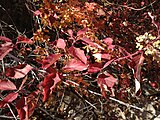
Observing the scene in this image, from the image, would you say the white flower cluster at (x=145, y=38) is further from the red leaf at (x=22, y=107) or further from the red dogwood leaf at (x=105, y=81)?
the red leaf at (x=22, y=107)

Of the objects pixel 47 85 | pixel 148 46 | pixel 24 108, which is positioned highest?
pixel 148 46

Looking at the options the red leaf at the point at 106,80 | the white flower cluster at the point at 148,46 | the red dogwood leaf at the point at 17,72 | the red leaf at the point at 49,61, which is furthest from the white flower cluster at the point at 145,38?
the red dogwood leaf at the point at 17,72

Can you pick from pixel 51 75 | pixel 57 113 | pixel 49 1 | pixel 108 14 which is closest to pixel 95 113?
pixel 57 113

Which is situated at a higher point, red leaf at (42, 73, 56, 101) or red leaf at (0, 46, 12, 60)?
red leaf at (0, 46, 12, 60)

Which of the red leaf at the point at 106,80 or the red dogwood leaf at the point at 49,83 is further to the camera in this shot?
the red leaf at the point at 106,80

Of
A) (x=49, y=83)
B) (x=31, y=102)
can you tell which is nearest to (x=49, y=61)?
(x=49, y=83)

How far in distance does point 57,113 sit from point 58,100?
0.11 metres

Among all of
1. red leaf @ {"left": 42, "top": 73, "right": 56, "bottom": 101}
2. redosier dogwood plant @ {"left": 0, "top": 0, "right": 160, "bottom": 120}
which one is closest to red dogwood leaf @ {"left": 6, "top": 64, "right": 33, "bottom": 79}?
redosier dogwood plant @ {"left": 0, "top": 0, "right": 160, "bottom": 120}

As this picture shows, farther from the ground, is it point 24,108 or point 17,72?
point 17,72

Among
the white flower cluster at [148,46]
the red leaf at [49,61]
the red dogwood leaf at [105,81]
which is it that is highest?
the white flower cluster at [148,46]

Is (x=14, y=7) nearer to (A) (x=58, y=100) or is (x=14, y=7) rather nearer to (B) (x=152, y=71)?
(A) (x=58, y=100)

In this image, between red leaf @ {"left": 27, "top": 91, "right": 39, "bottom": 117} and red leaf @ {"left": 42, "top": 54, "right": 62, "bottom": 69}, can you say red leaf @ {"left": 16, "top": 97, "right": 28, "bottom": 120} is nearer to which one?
red leaf @ {"left": 27, "top": 91, "right": 39, "bottom": 117}

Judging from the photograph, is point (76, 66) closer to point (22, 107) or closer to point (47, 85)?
point (47, 85)

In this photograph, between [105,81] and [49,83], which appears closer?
[49,83]
